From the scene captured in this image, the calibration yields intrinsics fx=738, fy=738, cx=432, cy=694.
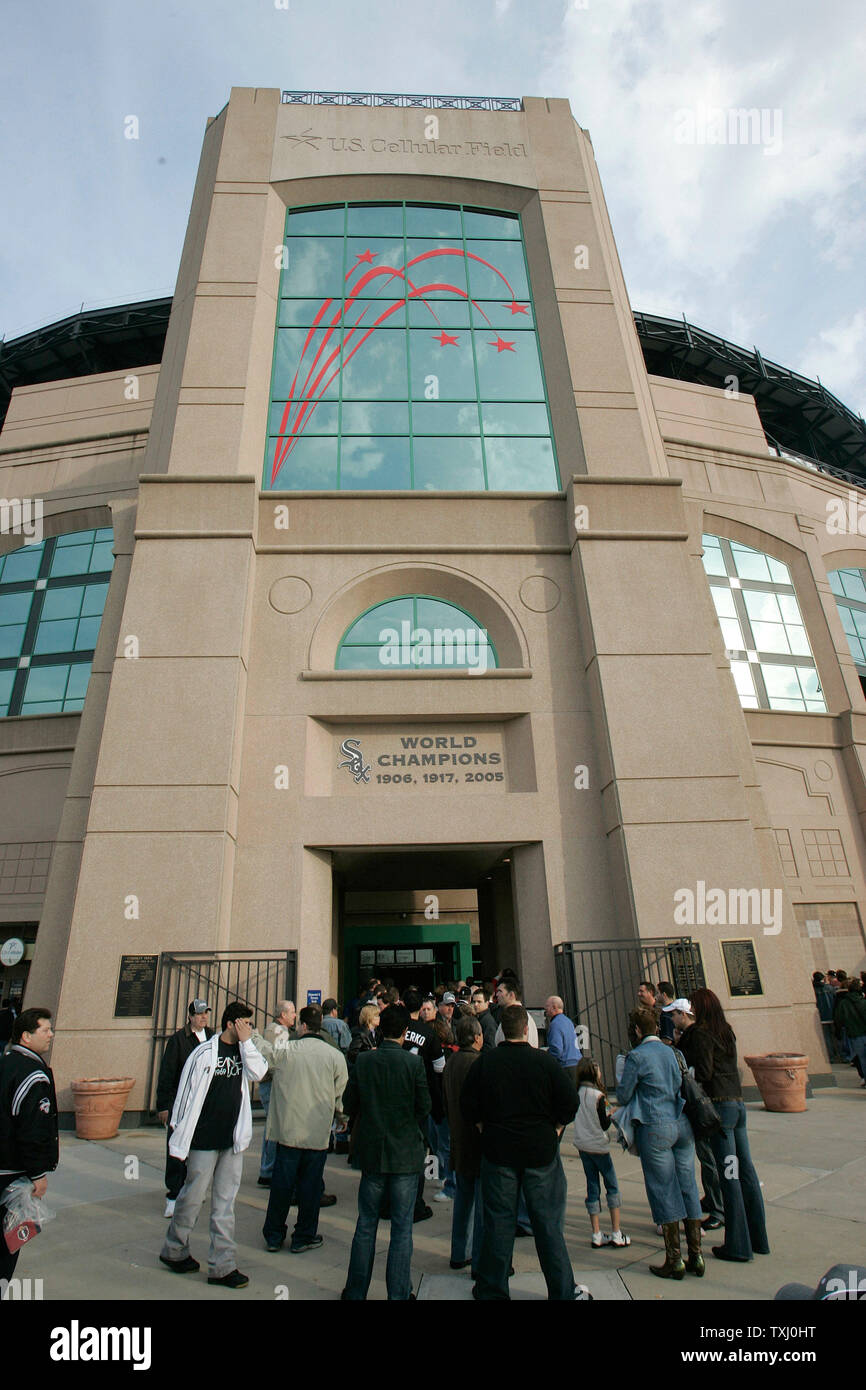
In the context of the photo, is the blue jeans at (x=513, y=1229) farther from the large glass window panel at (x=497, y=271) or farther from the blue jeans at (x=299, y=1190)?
the large glass window panel at (x=497, y=271)

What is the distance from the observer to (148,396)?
25.0 m

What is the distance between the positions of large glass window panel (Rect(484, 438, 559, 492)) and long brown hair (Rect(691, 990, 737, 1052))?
12.7 m

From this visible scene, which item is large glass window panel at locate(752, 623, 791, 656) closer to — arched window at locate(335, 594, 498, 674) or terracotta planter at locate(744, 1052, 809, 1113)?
arched window at locate(335, 594, 498, 674)

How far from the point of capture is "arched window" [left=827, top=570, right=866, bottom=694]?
23.9 metres

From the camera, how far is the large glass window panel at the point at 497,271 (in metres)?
18.9

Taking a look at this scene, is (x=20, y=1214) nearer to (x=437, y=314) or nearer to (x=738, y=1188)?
(x=738, y=1188)

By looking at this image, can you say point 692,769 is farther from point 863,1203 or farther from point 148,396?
point 148,396

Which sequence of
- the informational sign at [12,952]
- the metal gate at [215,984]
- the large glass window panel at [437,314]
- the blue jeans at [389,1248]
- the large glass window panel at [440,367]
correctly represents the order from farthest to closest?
the large glass window panel at [437,314] < the large glass window panel at [440,367] < the informational sign at [12,952] < the metal gate at [215,984] < the blue jeans at [389,1248]

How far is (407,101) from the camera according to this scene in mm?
21062

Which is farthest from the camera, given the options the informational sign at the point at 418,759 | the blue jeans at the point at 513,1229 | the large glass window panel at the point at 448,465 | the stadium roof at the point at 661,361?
the stadium roof at the point at 661,361

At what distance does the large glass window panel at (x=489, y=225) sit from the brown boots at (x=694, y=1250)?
70.9 ft

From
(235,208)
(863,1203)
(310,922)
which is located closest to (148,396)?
(235,208)


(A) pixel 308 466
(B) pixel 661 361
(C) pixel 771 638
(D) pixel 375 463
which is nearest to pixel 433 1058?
(D) pixel 375 463

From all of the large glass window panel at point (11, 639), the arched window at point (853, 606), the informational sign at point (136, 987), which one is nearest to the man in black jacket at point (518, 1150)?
the informational sign at point (136, 987)
